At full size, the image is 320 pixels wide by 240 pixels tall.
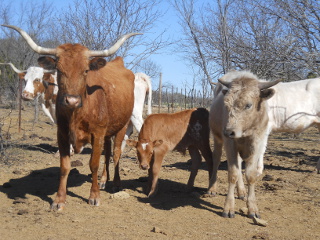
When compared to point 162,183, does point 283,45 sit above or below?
above

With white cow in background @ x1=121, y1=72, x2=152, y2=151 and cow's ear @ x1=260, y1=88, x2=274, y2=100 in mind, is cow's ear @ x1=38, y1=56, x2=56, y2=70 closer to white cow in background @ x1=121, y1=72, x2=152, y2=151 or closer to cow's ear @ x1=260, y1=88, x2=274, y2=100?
cow's ear @ x1=260, y1=88, x2=274, y2=100

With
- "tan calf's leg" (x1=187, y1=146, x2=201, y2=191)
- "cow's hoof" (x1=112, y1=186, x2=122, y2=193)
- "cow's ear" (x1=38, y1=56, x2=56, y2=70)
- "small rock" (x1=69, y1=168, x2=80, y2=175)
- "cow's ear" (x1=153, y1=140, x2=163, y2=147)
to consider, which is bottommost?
"cow's hoof" (x1=112, y1=186, x2=122, y2=193)

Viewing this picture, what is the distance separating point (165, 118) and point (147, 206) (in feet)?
6.53

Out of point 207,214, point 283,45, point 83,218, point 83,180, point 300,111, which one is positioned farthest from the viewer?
point 283,45

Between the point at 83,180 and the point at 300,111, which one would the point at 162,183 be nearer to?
the point at 83,180

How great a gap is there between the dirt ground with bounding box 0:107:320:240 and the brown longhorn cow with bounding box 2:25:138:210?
1.53 ft

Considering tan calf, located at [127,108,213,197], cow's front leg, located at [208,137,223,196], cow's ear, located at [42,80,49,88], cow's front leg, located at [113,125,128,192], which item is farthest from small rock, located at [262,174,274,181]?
cow's ear, located at [42,80,49,88]

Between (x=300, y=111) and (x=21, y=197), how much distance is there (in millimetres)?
5530

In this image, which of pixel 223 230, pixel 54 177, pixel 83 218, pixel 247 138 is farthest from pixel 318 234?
pixel 54 177

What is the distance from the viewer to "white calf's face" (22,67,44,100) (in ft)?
32.3

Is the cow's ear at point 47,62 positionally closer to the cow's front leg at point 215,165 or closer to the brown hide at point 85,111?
the brown hide at point 85,111

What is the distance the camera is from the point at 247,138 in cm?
543

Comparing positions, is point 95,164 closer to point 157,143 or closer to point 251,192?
point 157,143

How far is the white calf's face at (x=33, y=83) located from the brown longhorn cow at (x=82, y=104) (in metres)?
3.77
